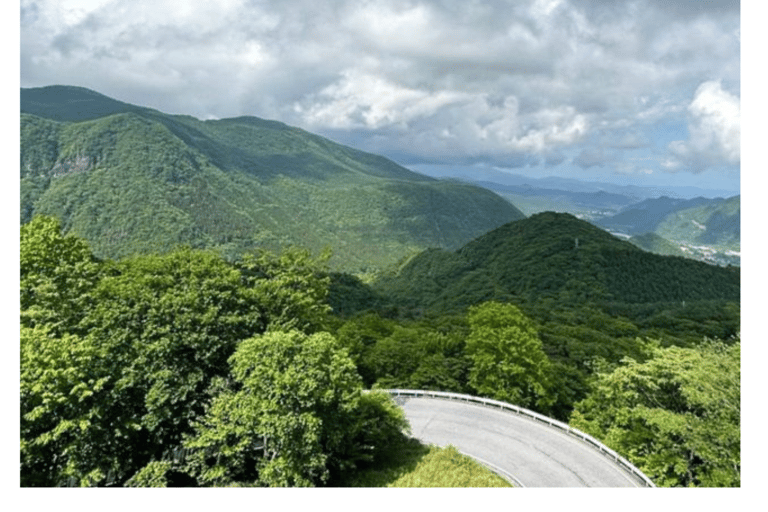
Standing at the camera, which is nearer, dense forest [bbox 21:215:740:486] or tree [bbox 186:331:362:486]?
dense forest [bbox 21:215:740:486]

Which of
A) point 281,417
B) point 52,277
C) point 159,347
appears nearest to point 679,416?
point 281,417

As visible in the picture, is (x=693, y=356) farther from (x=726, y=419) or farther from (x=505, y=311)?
(x=505, y=311)

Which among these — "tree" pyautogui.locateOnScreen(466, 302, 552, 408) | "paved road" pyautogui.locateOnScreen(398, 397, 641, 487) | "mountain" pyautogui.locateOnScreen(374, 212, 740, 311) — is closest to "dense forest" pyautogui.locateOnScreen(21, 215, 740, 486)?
"paved road" pyautogui.locateOnScreen(398, 397, 641, 487)

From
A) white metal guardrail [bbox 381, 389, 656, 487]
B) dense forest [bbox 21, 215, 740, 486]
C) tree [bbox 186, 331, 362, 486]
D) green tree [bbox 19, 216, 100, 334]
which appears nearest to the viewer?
dense forest [bbox 21, 215, 740, 486]

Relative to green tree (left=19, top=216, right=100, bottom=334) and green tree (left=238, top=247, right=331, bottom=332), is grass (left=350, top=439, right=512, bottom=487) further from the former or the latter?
green tree (left=19, top=216, right=100, bottom=334)

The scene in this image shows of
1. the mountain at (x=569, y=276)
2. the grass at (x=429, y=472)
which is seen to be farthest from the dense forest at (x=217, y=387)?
the mountain at (x=569, y=276)

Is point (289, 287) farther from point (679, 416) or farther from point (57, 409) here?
point (679, 416)
